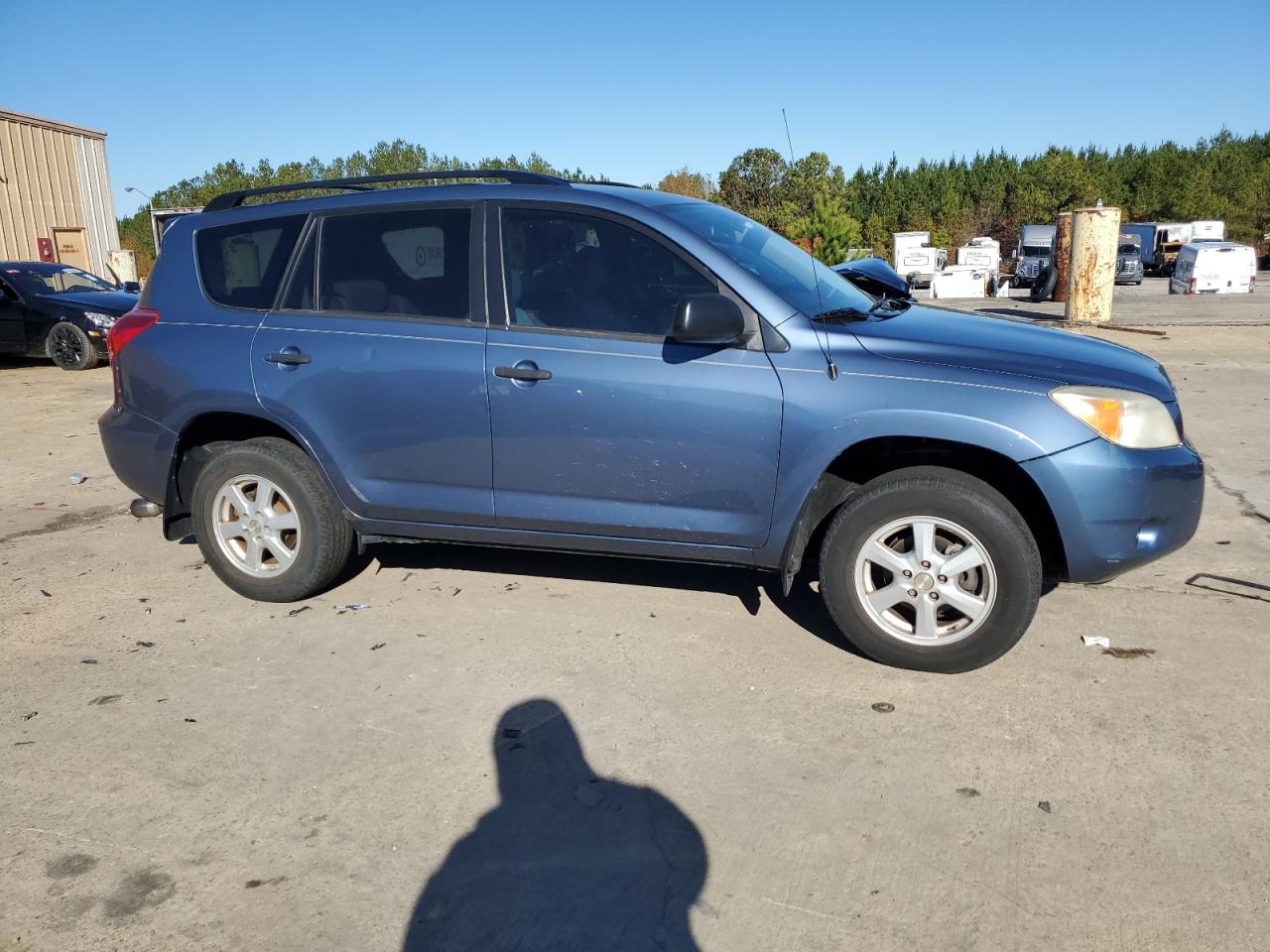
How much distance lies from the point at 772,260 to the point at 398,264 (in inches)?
65.6

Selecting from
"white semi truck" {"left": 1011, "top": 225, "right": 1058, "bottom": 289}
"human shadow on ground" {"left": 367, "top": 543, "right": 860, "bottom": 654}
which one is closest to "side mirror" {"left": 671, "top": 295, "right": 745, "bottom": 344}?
"human shadow on ground" {"left": 367, "top": 543, "right": 860, "bottom": 654}

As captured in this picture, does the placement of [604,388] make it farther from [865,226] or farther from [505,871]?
[865,226]

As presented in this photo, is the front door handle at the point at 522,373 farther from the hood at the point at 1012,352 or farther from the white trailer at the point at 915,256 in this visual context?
the white trailer at the point at 915,256

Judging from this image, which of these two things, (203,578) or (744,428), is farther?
(203,578)

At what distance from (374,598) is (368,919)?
7.90ft

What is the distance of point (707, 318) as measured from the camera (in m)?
3.76

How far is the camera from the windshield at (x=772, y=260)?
4.16 meters

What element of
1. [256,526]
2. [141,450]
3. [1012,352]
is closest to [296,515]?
[256,526]

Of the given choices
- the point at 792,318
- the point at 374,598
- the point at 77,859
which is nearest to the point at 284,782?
the point at 77,859

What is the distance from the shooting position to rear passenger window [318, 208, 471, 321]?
172 inches

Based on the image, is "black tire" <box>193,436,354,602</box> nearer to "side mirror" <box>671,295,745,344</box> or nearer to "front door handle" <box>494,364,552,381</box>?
"front door handle" <box>494,364,552,381</box>

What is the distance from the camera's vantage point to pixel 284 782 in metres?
3.29

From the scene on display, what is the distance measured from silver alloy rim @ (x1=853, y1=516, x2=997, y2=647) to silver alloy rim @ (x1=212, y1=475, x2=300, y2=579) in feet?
8.62

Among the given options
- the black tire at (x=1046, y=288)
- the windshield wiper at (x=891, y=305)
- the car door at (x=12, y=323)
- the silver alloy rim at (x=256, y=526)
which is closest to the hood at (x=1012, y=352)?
the windshield wiper at (x=891, y=305)
